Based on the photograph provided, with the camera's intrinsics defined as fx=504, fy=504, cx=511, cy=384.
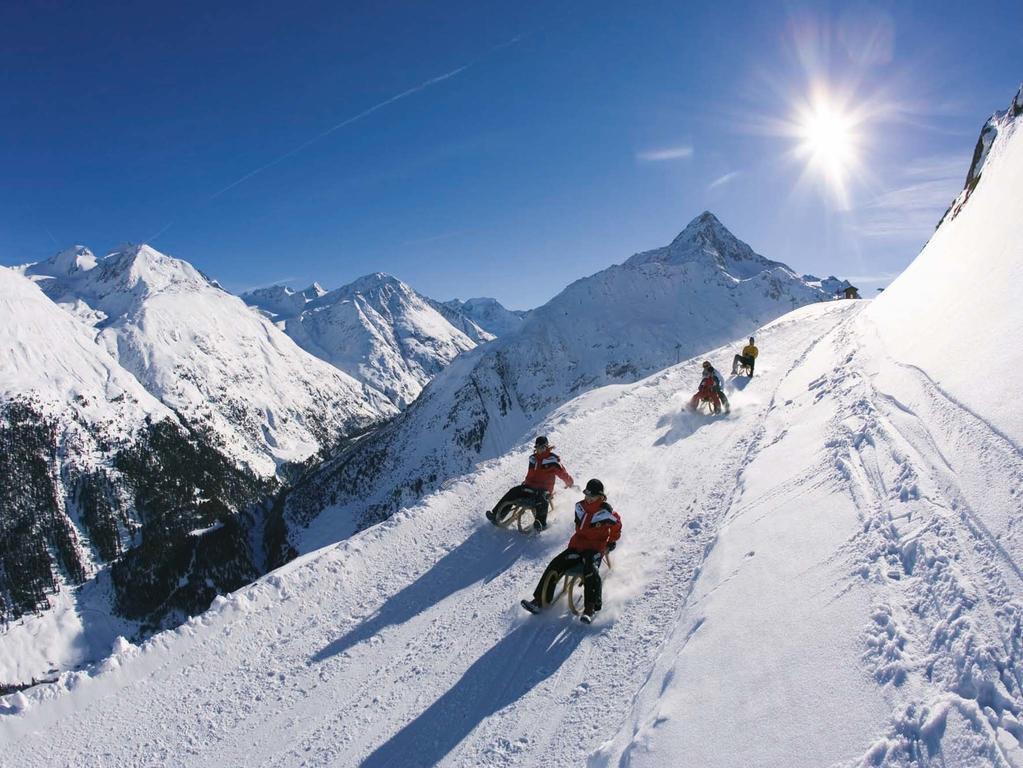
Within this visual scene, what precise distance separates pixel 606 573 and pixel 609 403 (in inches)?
516

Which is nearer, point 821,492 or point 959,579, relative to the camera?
point 959,579

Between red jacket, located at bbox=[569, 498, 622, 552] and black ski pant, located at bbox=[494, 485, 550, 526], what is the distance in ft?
7.36

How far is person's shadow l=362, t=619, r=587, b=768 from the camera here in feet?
23.1

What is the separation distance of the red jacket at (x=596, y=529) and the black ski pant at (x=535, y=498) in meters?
2.24

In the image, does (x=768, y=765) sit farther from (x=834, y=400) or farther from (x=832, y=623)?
(x=834, y=400)

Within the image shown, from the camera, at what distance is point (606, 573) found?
9.87 m

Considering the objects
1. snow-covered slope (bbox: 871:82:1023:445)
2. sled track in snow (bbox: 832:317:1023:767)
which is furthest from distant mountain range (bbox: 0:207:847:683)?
sled track in snow (bbox: 832:317:1023:767)

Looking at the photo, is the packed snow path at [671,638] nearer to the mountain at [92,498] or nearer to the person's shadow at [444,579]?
the person's shadow at [444,579]

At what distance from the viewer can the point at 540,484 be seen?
1255 cm

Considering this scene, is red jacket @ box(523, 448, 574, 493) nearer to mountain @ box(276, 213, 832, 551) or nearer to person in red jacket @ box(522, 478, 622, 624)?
person in red jacket @ box(522, 478, 622, 624)

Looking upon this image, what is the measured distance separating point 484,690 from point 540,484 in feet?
17.6

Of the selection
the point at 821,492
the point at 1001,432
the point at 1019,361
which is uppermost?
the point at 1019,361

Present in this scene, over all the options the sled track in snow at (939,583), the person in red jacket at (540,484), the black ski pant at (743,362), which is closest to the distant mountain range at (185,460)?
the black ski pant at (743,362)

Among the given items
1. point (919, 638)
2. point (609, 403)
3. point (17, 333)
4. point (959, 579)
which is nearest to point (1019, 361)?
point (959, 579)
